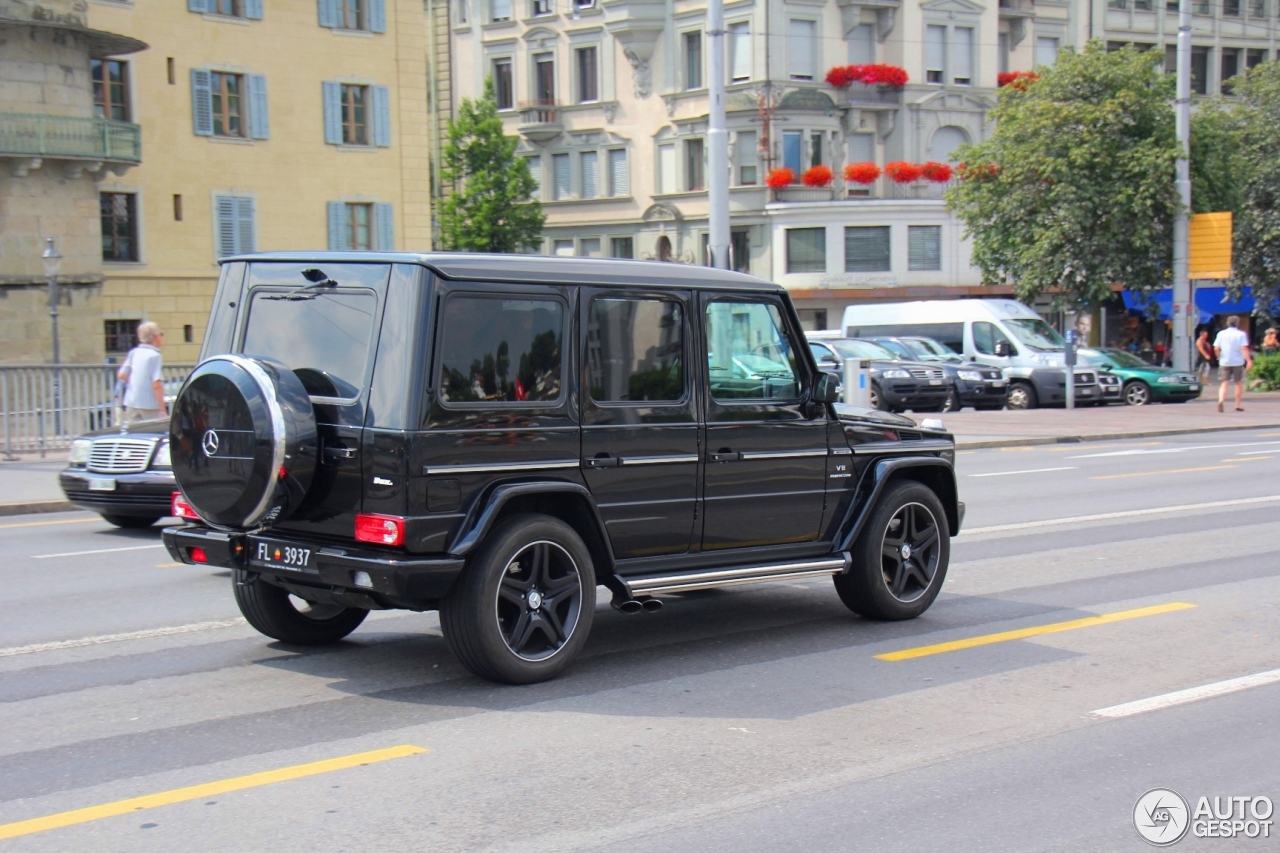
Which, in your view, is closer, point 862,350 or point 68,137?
point 862,350

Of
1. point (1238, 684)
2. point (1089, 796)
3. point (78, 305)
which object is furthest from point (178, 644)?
point (78, 305)

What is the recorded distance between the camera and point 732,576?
288 inches

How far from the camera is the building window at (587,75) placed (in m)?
56.8

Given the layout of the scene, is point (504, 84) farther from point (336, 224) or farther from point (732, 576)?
point (732, 576)

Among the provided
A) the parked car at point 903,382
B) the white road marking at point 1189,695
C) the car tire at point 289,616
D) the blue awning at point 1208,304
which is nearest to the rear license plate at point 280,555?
the car tire at point 289,616

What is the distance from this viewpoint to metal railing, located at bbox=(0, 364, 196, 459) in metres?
19.2

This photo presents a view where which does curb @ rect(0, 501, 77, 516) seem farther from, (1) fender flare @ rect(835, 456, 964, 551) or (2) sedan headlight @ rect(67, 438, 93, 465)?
(1) fender flare @ rect(835, 456, 964, 551)

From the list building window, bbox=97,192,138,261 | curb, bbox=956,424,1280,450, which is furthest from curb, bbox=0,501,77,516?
building window, bbox=97,192,138,261

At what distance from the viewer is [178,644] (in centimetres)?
773

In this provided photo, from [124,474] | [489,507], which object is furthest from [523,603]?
[124,474]

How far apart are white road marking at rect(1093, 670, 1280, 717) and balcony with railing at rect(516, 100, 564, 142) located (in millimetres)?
52215

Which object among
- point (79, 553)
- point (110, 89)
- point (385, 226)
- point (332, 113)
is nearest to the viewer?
point (79, 553)

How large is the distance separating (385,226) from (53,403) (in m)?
22.7

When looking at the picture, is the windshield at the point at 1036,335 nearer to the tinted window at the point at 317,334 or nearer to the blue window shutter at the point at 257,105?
the blue window shutter at the point at 257,105
